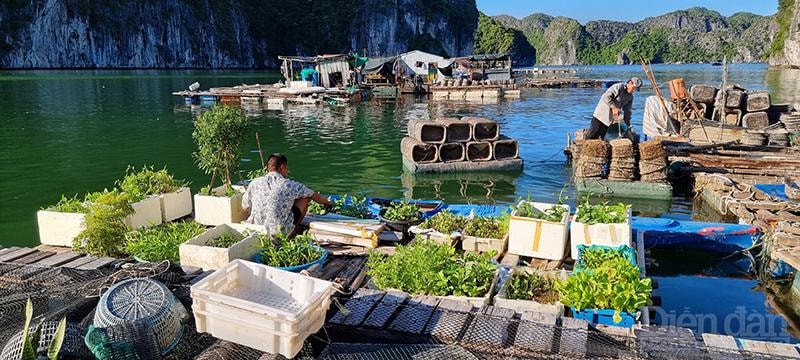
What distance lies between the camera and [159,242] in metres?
6.27

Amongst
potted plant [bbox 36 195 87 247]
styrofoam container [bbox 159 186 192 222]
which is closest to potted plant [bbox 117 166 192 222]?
styrofoam container [bbox 159 186 192 222]

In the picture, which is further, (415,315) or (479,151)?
(479,151)

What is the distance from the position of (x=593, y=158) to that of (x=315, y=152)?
11202 mm

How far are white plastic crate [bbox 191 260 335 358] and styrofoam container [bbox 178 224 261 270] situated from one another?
4.09ft

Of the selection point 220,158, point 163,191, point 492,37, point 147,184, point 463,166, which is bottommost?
point 463,166

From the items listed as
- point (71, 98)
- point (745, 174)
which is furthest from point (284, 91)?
point (745, 174)

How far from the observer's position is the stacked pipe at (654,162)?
12320mm

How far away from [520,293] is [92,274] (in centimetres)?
402

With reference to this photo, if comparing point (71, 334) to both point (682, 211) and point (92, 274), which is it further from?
point (682, 211)

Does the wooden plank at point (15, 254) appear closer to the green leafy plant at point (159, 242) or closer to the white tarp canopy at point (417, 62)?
the green leafy plant at point (159, 242)

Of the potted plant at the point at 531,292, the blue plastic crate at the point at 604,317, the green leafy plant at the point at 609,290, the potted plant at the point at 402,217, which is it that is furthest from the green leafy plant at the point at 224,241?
the blue plastic crate at the point at 604,317

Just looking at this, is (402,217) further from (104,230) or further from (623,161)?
(623,161)

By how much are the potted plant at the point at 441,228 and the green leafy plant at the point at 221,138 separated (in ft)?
9.63

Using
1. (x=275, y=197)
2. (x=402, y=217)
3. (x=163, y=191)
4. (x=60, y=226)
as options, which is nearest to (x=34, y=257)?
(x=60, y=226)
